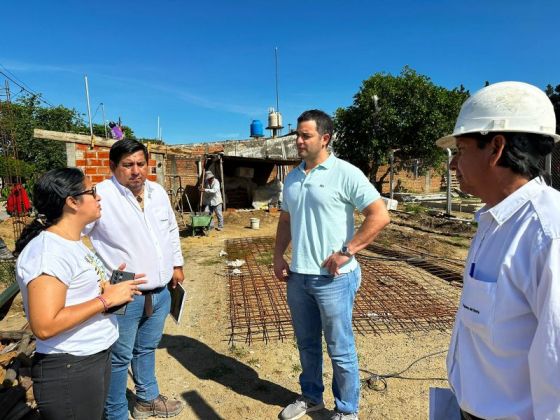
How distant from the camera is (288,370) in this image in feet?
10.4

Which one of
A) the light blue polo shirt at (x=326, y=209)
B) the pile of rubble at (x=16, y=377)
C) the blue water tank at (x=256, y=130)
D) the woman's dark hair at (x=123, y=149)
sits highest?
the blue water tank at (x=256, y=130)

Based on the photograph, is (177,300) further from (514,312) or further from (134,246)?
(514,312)

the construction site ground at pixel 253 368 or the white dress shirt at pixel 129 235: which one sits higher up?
the white dress shirt at pixel 129 235

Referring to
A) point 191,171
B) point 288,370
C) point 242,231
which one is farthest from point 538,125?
point 191,171

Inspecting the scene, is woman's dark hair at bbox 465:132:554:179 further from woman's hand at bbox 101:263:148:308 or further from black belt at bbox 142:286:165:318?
black belt at bbox 142:286:165:318

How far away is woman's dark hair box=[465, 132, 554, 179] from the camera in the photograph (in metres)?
1.00

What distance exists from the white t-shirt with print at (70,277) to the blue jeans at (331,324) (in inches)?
44.2

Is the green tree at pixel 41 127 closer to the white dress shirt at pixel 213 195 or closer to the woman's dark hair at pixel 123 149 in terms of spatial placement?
the white dress shirt at pixel 213 195

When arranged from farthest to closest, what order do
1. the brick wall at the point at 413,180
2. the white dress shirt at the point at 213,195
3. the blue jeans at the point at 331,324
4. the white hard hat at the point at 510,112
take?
the brick wall at the point at 413,180 < the white dress shirt at the point at 213,195 < the blue jeans at the point at 331,324 < the white hard hat at the point at 510,112

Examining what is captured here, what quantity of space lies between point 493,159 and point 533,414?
691 millimetres

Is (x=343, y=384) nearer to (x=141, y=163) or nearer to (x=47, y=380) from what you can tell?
(x=47, y=380)

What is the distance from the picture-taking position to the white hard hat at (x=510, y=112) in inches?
38.9

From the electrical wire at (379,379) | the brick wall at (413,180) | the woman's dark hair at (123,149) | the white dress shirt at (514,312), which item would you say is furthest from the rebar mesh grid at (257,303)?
the brick wall at (413,180)

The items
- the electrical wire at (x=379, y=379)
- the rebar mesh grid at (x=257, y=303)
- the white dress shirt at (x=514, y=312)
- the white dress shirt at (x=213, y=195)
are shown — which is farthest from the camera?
the white dress shirt at (x=213, y=195)
